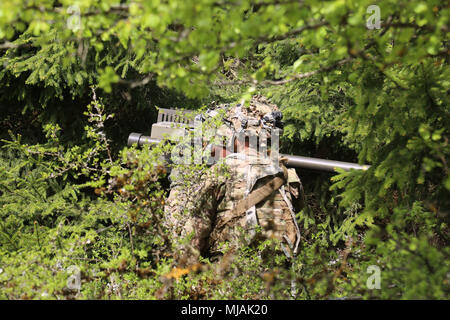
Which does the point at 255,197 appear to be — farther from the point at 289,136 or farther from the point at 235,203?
the point at 289,136

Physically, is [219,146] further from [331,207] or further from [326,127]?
[331,207]

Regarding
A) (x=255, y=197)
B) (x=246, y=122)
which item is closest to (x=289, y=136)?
(x=246, y=122)

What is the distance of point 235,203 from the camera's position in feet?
12.3

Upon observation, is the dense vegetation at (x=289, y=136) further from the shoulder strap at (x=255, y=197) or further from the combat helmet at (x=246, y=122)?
the combat helmet at (x=246, y=122)

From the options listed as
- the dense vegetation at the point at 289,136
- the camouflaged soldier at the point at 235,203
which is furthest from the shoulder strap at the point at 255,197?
the dense vegetation at the point at 289,136

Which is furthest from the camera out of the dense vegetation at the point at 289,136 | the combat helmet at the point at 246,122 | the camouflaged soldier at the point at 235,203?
the combat helmet at the point at 246,122

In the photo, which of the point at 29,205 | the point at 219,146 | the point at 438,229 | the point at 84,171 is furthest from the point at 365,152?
the point at 29,205

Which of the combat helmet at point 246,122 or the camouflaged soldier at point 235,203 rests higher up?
the combat helmet at point 246,122

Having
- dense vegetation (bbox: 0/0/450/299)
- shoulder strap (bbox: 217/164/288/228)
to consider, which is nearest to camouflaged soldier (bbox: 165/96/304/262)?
shoulder strap (bbox: 217/164/288/228)

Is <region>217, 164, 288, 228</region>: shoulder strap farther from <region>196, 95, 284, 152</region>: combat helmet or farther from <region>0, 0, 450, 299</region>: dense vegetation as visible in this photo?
<region>196, 95, 284, 152</region>: combat helmet

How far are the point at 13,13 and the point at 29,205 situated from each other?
341cm

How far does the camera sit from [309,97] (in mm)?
5340

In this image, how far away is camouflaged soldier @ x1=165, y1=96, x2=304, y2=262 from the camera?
3.63m

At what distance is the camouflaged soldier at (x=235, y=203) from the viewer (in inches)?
143
